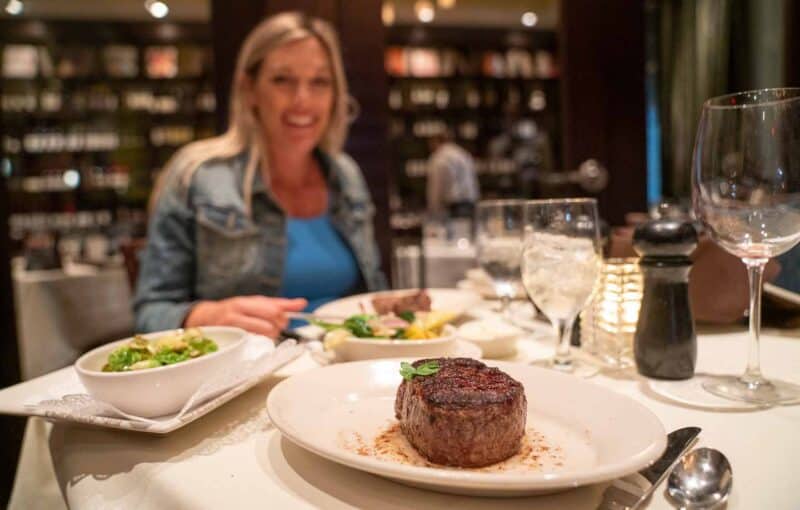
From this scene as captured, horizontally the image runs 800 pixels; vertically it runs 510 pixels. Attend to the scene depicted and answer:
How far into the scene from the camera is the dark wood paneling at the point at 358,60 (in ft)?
10.1

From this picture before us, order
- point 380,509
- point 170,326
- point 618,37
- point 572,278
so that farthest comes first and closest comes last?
1. point 618,37
2. point 170,326
3. point 572,278
4. point 380,509

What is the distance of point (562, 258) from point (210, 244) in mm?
1266

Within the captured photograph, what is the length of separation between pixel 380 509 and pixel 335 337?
18.4 inches

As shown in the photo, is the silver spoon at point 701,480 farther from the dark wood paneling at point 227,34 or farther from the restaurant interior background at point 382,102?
the dark wood paneling at point 227,34

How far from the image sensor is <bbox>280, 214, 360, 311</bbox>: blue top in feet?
6.39

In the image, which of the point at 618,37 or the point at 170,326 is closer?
the point at 170,326

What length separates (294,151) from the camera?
2.07 metres

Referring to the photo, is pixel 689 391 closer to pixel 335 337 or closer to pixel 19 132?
pixel 335 337

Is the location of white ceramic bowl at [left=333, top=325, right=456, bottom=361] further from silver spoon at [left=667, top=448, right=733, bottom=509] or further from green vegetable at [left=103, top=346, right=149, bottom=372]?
silver spoon at [left=667, top=448, right=733, bottom=509]

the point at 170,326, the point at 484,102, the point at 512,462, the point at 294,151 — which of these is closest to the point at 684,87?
Answer: the point at 484,102

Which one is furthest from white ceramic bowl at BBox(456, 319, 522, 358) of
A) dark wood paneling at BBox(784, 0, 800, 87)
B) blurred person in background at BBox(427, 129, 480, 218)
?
blurred person in background at BBox(427, 129, 480, 218)

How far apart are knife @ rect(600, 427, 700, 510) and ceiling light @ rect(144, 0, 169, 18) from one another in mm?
7290

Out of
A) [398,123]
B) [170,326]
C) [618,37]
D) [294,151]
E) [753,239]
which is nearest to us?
[753,239]

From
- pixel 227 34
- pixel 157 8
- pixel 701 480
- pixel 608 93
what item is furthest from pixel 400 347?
pixel 157 8
